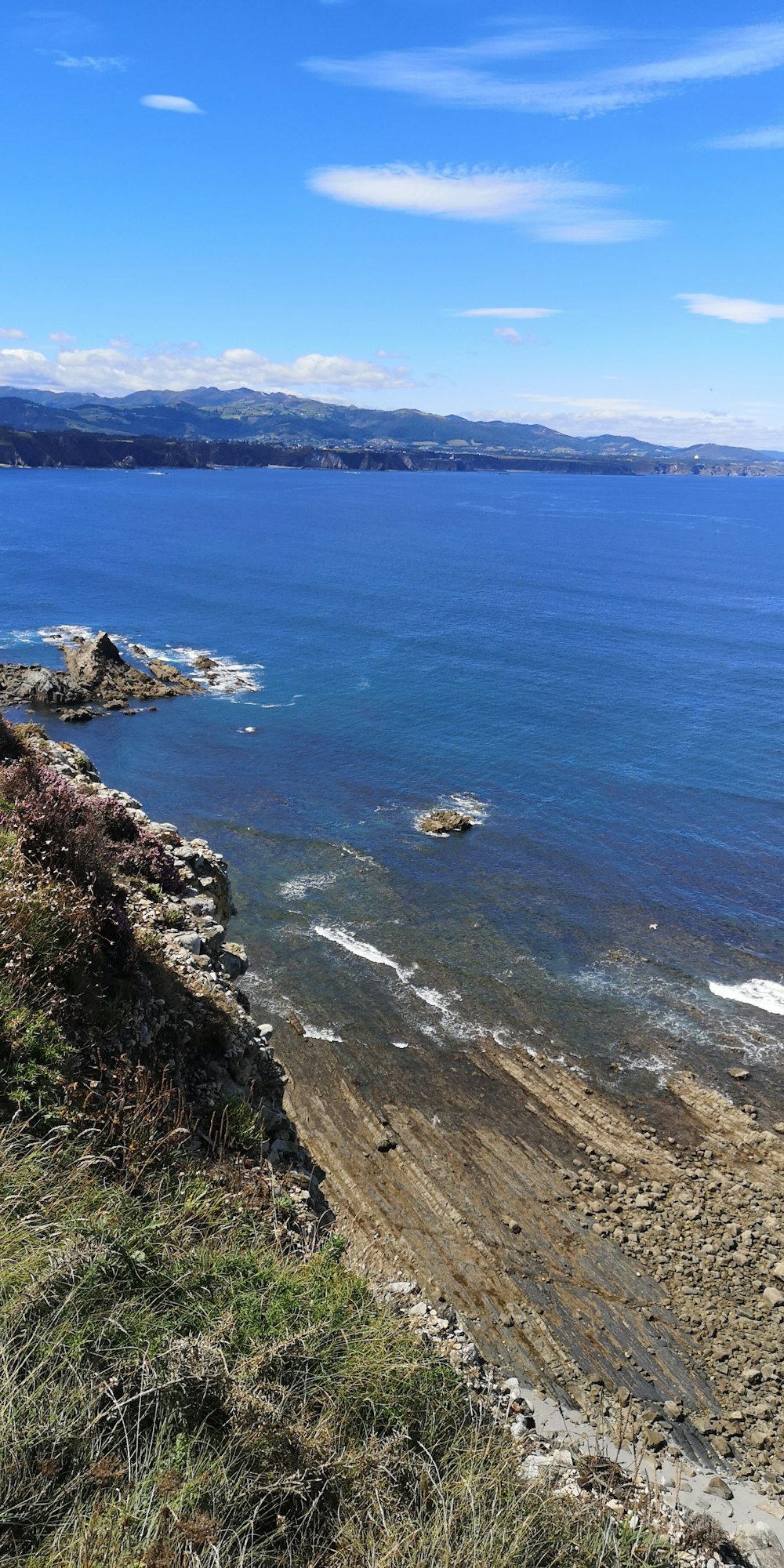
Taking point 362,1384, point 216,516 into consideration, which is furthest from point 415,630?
point 216,516

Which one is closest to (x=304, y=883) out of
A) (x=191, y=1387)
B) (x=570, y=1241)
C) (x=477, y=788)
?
(x=477, y=788)

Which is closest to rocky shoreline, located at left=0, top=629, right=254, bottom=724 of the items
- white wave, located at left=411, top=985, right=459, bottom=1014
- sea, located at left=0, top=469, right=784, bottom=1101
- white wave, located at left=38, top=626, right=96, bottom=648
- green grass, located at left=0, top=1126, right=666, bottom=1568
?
sea, located at left=0, top=469, right=784, bottom=1101

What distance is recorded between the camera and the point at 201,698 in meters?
68.8

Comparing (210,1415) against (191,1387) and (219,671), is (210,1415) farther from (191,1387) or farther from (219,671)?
(219,671)

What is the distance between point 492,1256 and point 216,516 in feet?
568

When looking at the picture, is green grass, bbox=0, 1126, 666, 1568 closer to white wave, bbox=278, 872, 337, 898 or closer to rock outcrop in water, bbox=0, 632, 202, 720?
white wave, bbox=278, 872, 337, 898

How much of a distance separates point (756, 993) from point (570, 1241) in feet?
51.9

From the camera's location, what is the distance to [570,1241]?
75.0 feet

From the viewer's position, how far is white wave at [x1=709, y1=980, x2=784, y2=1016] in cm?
3375

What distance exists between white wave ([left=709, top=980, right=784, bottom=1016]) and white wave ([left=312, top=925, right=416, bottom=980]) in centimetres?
1270

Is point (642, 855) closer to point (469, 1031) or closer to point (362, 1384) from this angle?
point (469, 1031)

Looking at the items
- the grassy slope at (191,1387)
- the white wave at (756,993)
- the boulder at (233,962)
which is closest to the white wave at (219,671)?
the white wave at (756,993)

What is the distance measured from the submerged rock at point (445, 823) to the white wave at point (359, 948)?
10876mm

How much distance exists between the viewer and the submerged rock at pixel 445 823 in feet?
152
